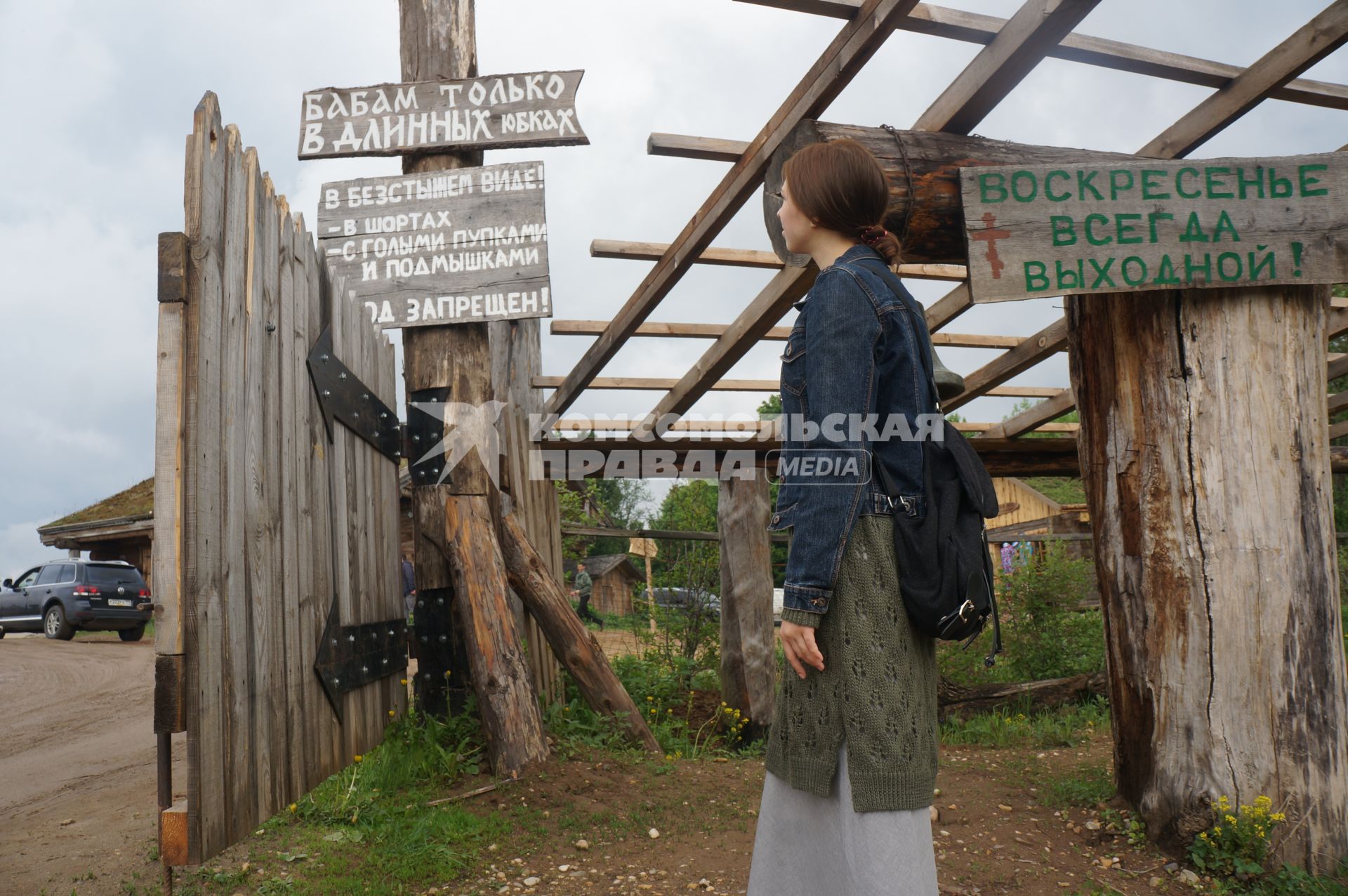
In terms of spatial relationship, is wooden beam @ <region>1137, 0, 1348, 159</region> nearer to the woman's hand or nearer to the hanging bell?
the hanging bell

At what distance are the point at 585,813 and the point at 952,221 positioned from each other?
2794 mm

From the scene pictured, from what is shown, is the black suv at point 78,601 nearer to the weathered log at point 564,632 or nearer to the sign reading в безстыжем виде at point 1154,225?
the weathered log at point 564,632

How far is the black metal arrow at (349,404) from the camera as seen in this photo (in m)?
3.76

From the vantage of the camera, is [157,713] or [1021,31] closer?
[157,713]

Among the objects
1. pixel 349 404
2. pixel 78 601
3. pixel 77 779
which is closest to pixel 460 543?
pixel 349 404

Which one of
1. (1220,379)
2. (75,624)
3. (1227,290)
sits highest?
(1227,290)

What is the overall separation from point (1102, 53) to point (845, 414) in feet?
9.42

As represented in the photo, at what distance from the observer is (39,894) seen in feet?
11.2

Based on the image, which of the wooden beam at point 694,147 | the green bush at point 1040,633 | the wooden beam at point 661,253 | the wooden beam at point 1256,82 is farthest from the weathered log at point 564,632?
the wooden beam at point 1256,82

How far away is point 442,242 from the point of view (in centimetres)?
487

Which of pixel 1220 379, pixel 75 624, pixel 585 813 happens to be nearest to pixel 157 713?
pixel 585 813

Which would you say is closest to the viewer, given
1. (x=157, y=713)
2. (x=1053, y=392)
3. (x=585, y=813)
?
(x=157, y=713)

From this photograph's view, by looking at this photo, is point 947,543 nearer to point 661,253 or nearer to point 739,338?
point 661,253

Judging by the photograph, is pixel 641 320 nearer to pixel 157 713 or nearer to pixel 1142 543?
pixel 1142 543
